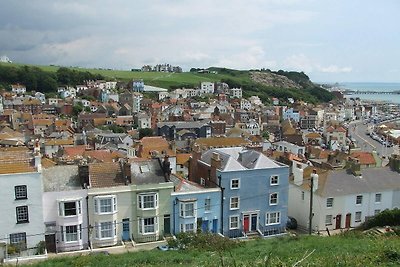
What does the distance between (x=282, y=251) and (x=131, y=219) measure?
1207cm

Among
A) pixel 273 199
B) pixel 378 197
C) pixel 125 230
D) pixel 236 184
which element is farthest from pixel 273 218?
pixel 125 230

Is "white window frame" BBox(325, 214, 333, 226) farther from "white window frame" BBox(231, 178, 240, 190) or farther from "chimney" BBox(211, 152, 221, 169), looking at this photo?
"chimney" BBox(211, 152, 221, 169)

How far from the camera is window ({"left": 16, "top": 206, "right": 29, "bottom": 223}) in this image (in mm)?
25172

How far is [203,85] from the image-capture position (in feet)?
637

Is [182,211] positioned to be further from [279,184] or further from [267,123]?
[267,123]

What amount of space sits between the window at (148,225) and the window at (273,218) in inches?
347

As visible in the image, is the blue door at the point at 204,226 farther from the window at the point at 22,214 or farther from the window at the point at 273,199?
the window at the point at 22,214

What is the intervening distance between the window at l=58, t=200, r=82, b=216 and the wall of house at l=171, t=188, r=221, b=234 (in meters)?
6.26

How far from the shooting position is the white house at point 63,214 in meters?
26.3

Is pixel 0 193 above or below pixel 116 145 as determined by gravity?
above

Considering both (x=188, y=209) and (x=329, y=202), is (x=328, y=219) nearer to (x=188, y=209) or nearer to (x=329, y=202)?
(x=329, y=202)

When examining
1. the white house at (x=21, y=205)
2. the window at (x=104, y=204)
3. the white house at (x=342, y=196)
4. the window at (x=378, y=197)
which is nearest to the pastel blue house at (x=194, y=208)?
the window at (x=104, y=204)

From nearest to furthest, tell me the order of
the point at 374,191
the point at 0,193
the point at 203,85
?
1. the point at 0,193
2. the point at 374,191
3. the point at 203,85

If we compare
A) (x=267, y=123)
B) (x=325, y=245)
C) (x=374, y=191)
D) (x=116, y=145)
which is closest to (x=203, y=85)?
(x=267, y=123)
